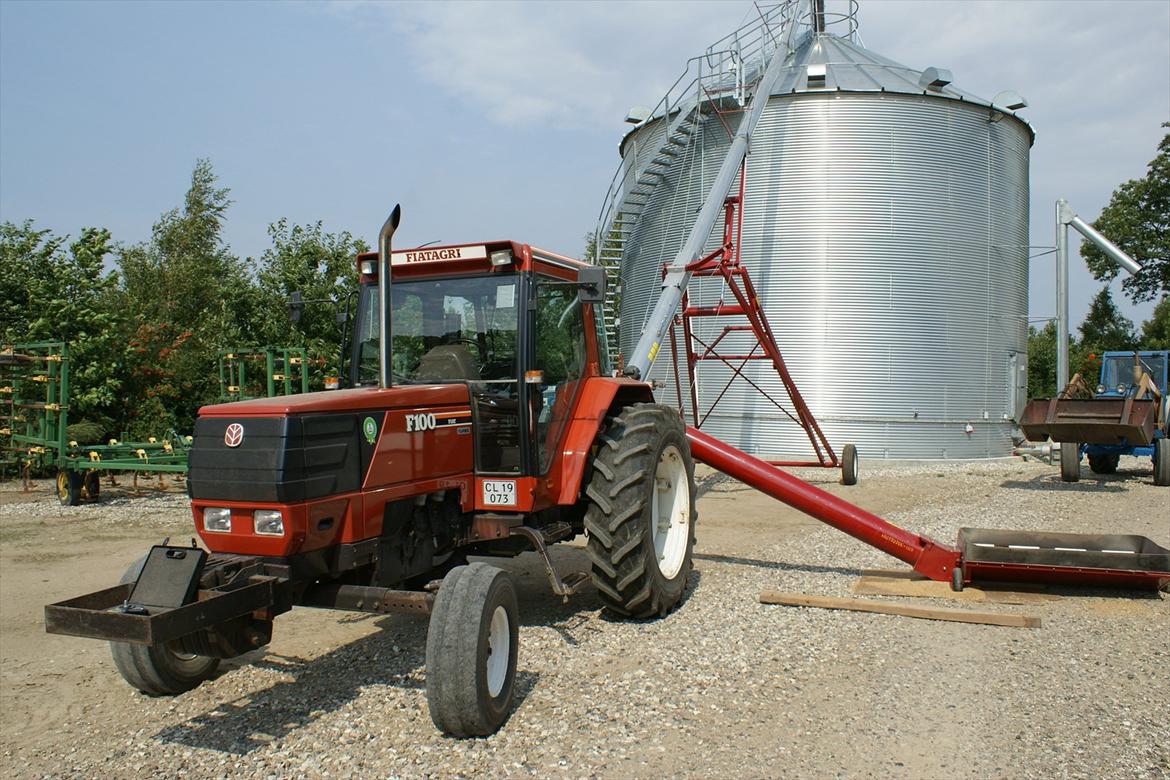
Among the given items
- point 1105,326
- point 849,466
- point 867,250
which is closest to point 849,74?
point 867,250

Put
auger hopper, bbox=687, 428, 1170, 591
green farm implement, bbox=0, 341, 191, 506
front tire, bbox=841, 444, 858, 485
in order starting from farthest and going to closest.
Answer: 1. front tire, bbox=841, 444, 858, 485
2. green farm implement, bbox=0, 341, 191, 506
3. auger hopper, bbox=687, 428, 1170, 591

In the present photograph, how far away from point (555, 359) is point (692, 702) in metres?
2.45

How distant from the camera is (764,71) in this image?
1945cm

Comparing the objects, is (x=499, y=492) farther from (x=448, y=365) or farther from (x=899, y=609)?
(x=899, y=609)

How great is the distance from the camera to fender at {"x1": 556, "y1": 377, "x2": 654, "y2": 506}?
6.02m

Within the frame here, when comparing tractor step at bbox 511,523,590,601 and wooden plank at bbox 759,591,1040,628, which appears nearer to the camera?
tractor step at bbox 511,523,590,601

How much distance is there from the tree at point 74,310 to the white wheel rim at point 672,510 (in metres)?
11.8

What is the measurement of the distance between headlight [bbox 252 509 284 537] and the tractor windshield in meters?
1.56

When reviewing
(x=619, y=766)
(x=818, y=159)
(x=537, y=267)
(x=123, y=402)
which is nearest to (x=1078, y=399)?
(x=818, y=159)

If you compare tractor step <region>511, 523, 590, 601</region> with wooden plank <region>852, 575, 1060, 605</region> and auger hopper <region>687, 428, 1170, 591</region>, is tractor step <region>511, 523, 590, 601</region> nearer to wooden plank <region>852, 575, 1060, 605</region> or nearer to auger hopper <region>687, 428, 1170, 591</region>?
auger hopper <region>687, 428, 1170, 591</region>

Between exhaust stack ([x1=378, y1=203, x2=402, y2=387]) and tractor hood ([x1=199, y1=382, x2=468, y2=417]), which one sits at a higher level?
exhaust stack ([x1=378, y1=203, x2=402, y2=387])

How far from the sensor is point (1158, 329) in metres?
44.2

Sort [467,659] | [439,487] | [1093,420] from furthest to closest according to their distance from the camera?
[1093,420], [439,487], [467,659]

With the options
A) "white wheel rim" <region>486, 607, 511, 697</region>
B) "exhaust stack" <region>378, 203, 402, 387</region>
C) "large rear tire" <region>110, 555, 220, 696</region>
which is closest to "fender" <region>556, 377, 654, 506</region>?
"white wheel rim" <region>486, 607, 511, 697</region>
